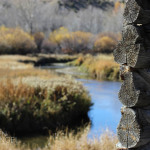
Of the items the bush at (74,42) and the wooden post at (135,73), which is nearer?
the wooden post at (135,73)

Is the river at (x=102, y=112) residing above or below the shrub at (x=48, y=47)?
above

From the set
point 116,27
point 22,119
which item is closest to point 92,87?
point 22,119

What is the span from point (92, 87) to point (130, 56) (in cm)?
1378

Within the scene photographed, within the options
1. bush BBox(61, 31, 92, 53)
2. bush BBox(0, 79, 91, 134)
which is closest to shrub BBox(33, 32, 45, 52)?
bush BBox(61, 31, 92, 53)

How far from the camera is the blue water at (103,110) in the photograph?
9127mm

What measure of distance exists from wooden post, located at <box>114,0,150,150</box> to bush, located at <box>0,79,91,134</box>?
18.2 ft

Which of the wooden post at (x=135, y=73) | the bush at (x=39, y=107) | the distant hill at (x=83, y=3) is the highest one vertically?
the distant hill at (x=83, y=3)

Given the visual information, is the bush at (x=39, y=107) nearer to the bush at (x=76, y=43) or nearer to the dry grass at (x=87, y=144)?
the dry grass at (x=87, y=144)

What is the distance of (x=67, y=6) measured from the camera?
114 meters

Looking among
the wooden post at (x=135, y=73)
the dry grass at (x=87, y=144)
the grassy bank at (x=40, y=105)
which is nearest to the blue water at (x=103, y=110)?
the grassy bank at (x=40, y=105)

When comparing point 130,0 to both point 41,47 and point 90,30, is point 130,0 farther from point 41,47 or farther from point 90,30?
point 90,30

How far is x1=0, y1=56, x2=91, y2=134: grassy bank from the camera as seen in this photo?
8.98 meters

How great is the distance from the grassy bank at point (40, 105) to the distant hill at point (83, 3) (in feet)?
351

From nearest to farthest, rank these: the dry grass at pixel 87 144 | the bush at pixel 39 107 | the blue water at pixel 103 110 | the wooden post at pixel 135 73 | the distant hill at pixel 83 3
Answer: the wooden post at pixel 135 73, the dry grass at pixel 87 144, the bush at pixel 39 107, the blue water at pixel 103 110, the distant hill at pixel 83 3
